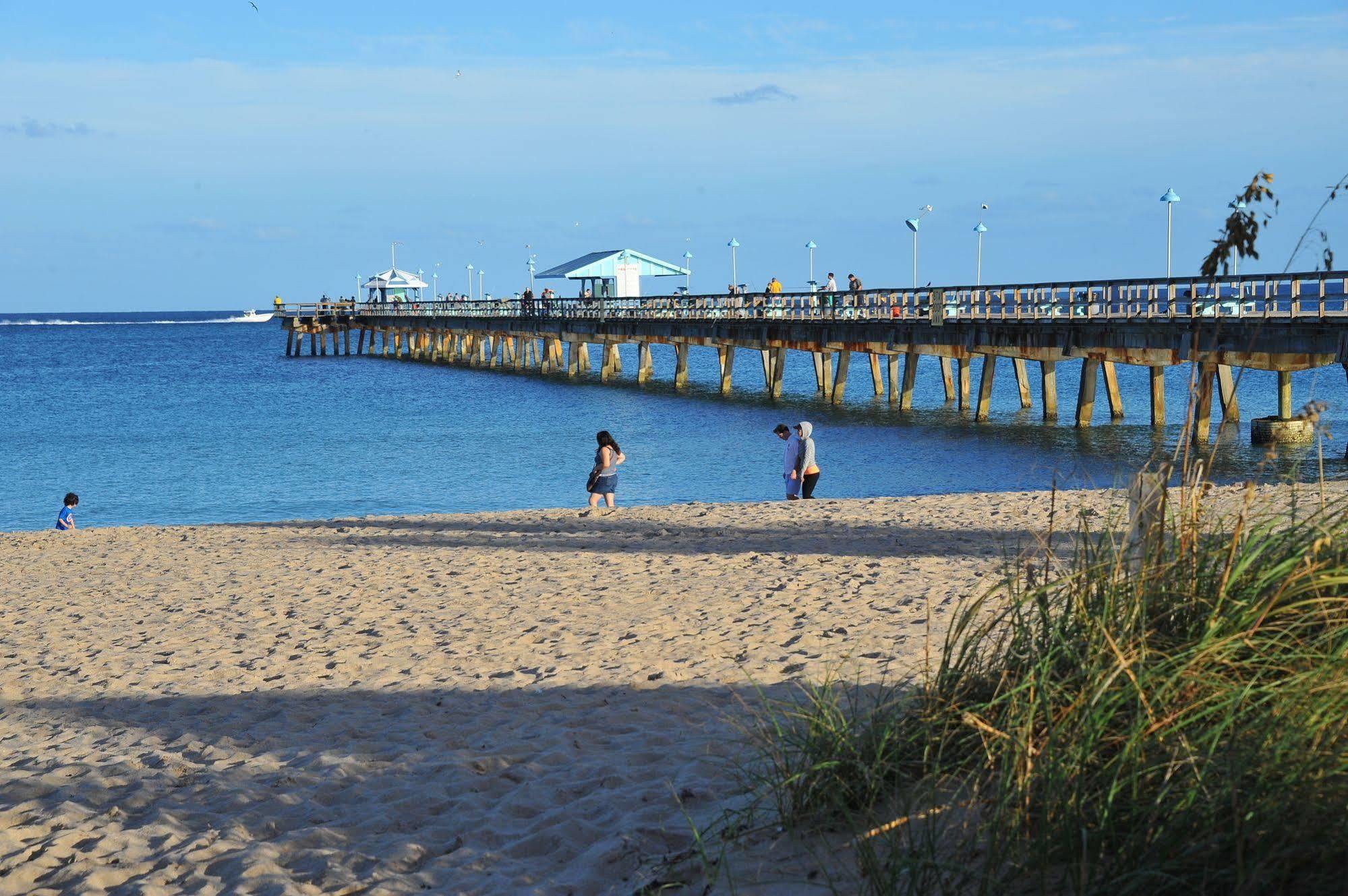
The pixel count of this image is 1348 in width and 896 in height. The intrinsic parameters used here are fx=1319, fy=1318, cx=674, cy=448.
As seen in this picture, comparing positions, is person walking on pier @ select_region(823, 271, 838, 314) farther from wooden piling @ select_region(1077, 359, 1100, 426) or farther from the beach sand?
the beach sand

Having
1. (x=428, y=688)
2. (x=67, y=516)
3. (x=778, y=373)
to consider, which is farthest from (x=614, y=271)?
(x=428, y=688)

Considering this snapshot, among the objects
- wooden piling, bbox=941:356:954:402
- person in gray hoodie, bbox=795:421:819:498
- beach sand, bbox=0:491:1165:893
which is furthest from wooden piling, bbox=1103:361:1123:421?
beach sand, bbox=0:491:1165:893

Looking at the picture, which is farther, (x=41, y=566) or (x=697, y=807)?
(x=41, y=566)

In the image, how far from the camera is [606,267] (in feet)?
212

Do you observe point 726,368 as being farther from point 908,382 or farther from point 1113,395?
point 1113,395

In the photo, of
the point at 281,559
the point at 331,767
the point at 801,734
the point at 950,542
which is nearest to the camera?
the point at 801,734

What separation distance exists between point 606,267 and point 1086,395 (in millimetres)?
38506

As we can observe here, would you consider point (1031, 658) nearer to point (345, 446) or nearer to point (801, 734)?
point (801, 734)

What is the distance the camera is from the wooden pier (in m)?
20.7

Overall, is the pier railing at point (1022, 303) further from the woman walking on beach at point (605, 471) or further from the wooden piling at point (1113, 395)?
the woman walking on beach at point (605, 471)

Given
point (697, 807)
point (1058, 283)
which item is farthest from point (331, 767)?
point (1058, 283)

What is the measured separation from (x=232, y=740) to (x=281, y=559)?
21.3ft

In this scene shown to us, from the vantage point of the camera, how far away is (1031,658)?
3797 millimetres

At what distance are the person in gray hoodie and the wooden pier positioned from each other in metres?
4.63
